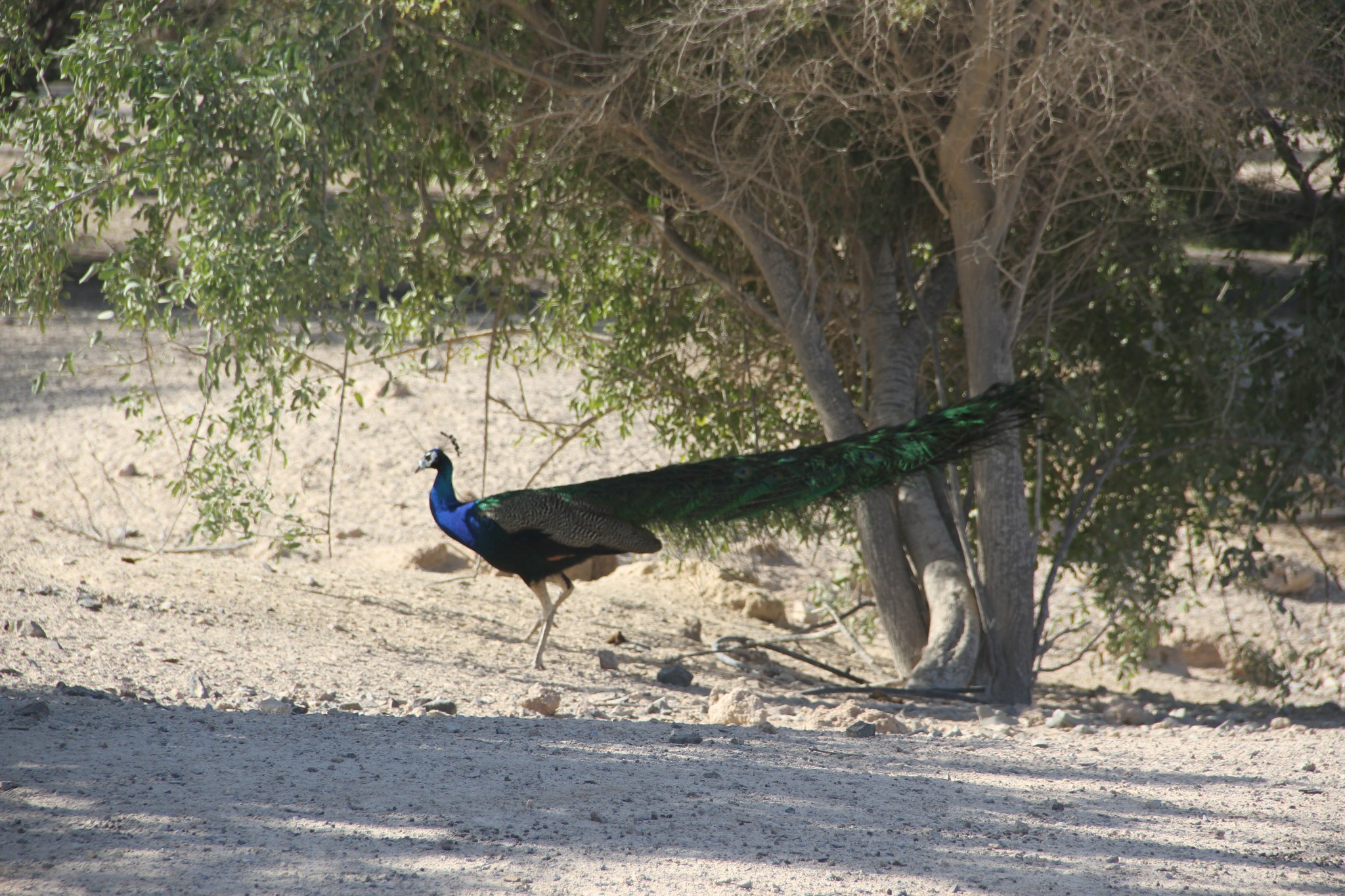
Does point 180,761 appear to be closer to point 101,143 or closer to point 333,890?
point 333,890

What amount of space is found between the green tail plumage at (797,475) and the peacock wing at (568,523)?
45 millimetres

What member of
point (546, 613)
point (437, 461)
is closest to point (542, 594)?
point (546, 613)

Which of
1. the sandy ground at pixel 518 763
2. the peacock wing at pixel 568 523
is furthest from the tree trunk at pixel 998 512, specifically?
the peacock wing at pixel 568 523

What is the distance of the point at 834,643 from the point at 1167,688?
299 cm

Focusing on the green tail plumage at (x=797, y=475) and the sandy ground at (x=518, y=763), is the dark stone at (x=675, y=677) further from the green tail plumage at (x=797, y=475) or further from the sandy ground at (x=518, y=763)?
the green tail plumage at (x=797, y=475)

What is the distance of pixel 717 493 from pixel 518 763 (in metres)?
2.46

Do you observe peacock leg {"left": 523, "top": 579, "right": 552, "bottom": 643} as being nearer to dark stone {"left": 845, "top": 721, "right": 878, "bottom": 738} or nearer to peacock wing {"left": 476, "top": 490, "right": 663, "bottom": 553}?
peacock wing {"left": 476, "top": 490, "right": 663, "bottom": 553}

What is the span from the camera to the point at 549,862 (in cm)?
281

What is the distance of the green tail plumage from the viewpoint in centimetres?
571

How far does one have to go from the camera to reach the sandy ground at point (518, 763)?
2.82m

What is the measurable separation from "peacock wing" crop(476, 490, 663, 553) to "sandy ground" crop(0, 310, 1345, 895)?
740 millimetres

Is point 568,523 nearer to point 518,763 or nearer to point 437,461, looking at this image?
point 437,461

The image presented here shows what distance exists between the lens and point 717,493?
586 cm

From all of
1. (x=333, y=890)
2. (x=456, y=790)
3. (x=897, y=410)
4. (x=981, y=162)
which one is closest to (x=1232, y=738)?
(x=897, y=410)
